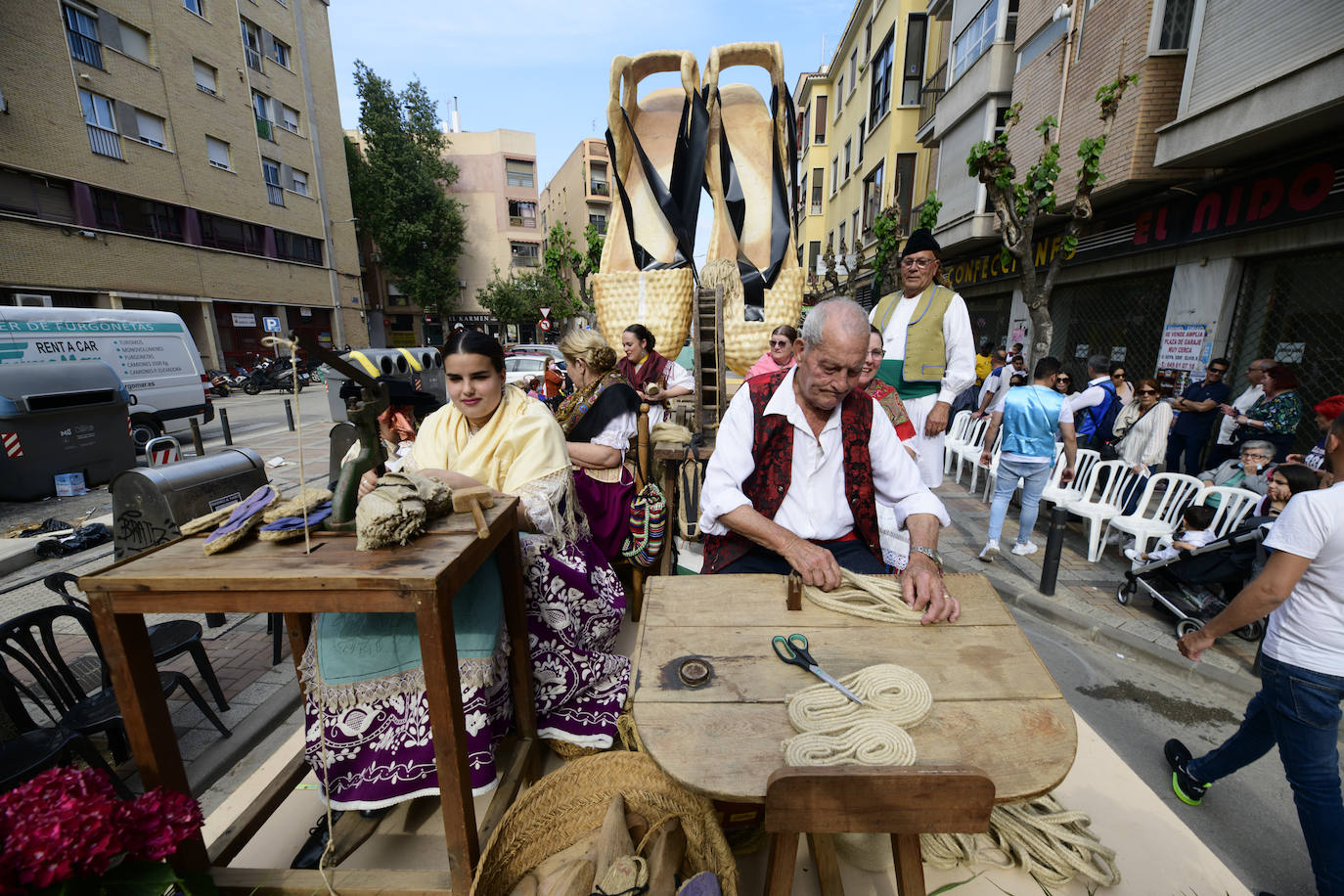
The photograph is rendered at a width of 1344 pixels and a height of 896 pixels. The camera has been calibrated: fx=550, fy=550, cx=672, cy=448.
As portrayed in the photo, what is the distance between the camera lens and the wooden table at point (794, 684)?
119 cm

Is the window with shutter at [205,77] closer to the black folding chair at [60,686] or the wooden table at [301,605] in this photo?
the black folding chair at [60,686]

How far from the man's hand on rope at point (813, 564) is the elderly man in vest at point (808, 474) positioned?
0.23 metres

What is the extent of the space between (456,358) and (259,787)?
72.6 inches

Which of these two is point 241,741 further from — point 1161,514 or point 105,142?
point 105,142

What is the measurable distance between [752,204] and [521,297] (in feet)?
105

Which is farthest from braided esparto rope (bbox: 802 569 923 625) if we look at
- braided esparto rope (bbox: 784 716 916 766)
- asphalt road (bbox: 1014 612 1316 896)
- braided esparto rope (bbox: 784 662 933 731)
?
asphalt road (bbox: 1014 612 1316 896)

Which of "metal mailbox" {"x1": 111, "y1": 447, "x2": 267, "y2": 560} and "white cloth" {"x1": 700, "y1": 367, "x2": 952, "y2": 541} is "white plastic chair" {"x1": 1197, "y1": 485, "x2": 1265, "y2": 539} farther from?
"metal mailbox" {"x1": 111, "y1": 447, "x2": 267, "y2": 560}

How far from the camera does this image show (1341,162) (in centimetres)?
562

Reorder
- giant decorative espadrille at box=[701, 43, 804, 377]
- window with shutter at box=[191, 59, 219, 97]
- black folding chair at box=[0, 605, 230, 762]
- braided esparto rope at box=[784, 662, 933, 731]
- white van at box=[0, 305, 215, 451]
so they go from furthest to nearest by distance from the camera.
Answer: window with shutter at box=[191, 59, 219, 97], white van at box=[0, 305, 215, 451], giant decorative espadrille at box=[701, 43, 804, 377], black folding chair at box=[0, 605, 230, 762], braided esparto rope at box=[784, 662, 933, 731]

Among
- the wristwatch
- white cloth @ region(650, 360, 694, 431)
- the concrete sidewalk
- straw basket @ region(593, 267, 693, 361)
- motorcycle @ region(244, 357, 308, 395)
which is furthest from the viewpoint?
motorcycle @ region(244, 357, 308, 395)

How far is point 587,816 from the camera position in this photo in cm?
166

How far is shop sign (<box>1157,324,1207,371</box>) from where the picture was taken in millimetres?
7414

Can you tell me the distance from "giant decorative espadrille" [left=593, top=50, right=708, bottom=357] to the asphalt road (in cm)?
352

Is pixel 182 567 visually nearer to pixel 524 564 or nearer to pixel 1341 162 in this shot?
pixel 524 564
